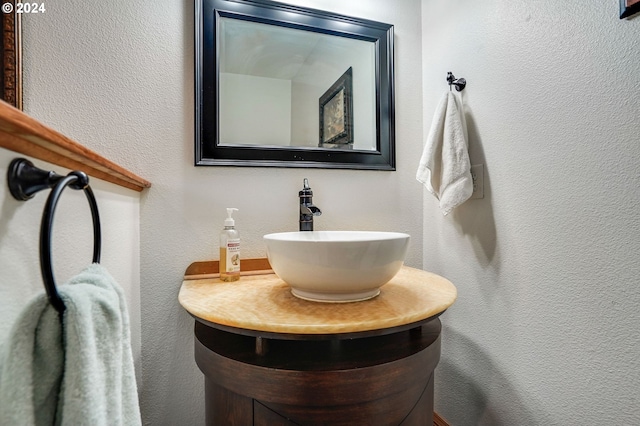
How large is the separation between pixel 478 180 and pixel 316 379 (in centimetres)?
85

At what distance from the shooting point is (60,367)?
31 cm

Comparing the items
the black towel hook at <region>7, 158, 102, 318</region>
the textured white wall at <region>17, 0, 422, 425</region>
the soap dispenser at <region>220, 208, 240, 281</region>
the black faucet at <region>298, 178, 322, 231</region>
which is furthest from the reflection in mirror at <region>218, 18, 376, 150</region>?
the black towel hook at <region>7, 158, 102, 318</region>

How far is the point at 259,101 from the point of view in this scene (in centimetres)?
118

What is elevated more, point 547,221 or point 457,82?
point 457,82

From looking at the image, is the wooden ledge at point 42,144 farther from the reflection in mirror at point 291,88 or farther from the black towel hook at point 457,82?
the black towel hook at point 457,82

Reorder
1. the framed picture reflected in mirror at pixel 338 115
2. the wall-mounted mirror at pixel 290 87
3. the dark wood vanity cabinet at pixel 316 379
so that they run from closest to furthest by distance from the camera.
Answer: the dark wood vanity cabinet at pixel 316 379, the wall-mounted mirror at pixel 290 87, the framed picture reflected in mirror at pixel 338 115

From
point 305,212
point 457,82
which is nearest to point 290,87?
point 305,212

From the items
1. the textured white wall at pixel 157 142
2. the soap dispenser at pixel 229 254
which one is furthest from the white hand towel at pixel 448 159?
the soap dispenser at pixel 229 254

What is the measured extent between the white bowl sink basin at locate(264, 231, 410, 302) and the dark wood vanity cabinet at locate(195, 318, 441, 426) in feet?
0.39

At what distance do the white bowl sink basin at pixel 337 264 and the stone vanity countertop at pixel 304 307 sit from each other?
32mm

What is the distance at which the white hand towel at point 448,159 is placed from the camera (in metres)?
1.02

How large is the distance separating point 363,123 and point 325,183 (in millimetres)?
315

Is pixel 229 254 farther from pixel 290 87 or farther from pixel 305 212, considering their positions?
pixel 290 87

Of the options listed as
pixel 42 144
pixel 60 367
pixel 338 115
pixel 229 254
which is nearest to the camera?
pixel 60 367
